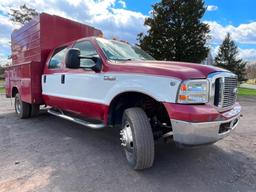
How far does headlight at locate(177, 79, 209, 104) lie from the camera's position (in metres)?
3.10

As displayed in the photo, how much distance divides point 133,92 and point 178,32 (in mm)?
18144

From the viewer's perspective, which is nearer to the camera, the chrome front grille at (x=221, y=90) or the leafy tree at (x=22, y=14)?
the chrome front grille at (x=221, y=90)

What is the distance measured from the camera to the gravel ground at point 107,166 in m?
3.26

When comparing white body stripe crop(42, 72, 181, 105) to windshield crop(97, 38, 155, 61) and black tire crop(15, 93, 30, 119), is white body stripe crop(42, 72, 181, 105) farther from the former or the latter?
black tire crop(15, 93, 30, 119)

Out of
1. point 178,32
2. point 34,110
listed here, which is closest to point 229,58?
point 178,32

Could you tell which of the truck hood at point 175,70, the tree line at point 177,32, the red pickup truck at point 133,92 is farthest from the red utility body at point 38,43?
the tree line at point 177,32

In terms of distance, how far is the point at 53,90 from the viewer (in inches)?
226

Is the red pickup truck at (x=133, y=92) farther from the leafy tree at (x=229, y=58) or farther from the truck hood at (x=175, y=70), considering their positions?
the leafy tree at (x=229, y=58)

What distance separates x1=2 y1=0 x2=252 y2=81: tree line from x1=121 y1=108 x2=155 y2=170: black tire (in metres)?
17.8

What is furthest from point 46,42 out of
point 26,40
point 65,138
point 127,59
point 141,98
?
point 141,98

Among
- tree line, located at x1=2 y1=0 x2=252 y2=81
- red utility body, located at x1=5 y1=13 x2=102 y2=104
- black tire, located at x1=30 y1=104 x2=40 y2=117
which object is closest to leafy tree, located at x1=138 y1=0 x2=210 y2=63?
tree line, located at x1=2 y1=0 x2=252 y2=81

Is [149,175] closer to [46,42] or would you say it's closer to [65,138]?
[65,138]

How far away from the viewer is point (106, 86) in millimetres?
4102

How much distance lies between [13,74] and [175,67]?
6041 mm
